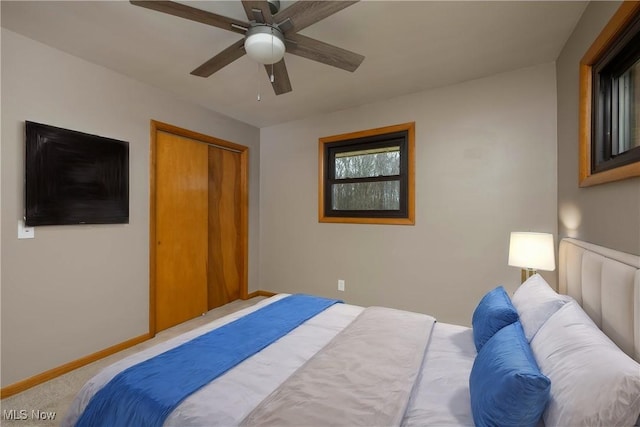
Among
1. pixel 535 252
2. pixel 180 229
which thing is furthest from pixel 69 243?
pixel 535 252

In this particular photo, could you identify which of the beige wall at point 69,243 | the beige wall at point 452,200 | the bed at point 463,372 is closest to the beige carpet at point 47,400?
the beige wall at point 69,243

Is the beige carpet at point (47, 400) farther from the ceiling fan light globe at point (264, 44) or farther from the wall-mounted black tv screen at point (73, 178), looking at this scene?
the ceiling fan light globe at point (264, 44)

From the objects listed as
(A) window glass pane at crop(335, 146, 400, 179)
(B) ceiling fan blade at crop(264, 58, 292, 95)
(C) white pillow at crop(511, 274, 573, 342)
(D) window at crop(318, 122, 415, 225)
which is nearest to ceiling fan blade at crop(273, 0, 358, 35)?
(B) ceiling fan blade at crop(264, 58, 292, 95)

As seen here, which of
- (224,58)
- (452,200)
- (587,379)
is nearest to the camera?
(587,379)

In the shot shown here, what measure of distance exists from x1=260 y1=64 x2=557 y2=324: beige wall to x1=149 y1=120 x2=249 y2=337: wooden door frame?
0.84 meters

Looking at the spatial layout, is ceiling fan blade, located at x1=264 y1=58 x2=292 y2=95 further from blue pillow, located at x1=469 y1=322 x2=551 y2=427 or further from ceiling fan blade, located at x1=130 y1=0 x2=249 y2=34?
blue pillow, located at x1=469 y1=322 x2=551 y2=427

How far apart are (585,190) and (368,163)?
2.04 metres

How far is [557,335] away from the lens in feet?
3.59

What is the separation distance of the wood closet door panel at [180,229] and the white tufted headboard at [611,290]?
3419 millimetres

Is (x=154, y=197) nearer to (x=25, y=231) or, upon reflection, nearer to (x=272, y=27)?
(x=25, y=231)

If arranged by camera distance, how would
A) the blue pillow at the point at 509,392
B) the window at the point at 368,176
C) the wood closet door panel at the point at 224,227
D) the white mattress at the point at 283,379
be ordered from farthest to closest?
the wood closet door panel at the point at 224,227 < the window at the point at 368,176 < the white mattress at the point at 283,379 < the blue pillow at the point at 509,392

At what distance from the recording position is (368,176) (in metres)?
3.46

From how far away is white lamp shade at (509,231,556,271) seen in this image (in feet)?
6.65

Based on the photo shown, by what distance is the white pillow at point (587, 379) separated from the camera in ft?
2.44
